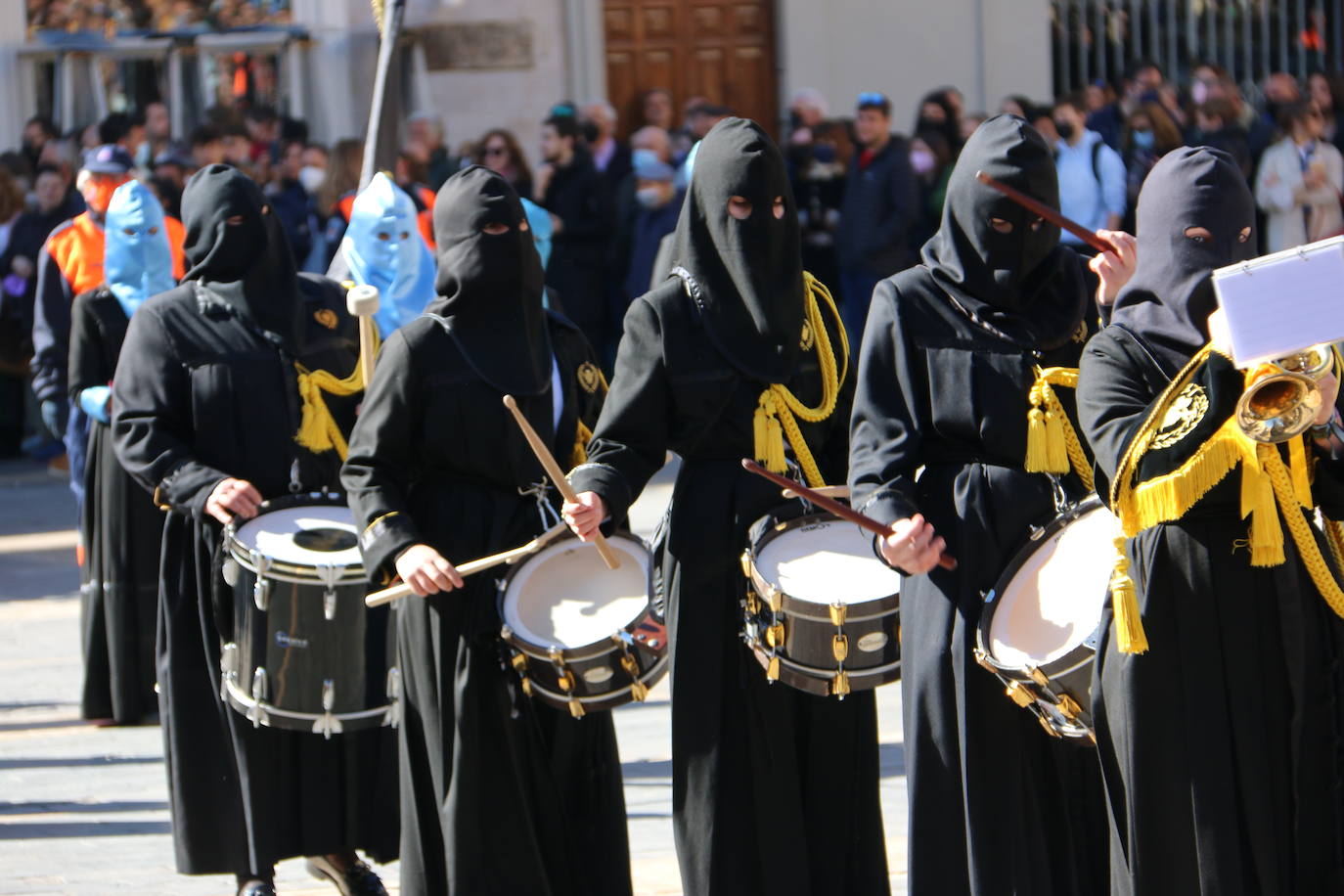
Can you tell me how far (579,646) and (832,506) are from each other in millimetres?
738

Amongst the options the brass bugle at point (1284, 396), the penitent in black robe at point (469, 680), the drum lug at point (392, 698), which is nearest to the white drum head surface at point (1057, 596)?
the brass bugle at point (1284, 396)

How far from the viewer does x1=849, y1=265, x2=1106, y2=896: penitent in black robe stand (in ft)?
16.0

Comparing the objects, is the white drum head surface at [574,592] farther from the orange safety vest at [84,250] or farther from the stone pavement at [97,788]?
the orange safety vest at [84,250]

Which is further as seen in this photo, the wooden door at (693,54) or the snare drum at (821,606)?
the wooden door at (693,54)

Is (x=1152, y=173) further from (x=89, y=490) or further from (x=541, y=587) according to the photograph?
(x=89, y=490)

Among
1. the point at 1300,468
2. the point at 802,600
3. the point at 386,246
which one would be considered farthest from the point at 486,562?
the point at 386,246

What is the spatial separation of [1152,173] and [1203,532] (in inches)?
29.8

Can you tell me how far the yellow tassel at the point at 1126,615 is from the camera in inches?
167

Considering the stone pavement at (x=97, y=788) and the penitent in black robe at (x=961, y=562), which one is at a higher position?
the penitent in black robe at (x=961, y=562)

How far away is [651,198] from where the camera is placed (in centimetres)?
A: 1358

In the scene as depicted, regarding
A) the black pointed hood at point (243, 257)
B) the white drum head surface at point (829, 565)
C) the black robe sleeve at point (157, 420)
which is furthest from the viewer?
the black pointed hood at point (243, 257)

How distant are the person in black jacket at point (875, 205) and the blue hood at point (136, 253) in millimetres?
5894

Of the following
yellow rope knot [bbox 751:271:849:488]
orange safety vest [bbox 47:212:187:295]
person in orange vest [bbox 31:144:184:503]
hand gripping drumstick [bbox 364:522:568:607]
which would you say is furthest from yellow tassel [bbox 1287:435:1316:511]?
orange safety vest [bbox 47:212:187:295]

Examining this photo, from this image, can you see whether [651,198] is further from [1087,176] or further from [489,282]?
[489,282]
